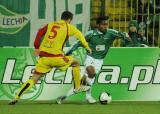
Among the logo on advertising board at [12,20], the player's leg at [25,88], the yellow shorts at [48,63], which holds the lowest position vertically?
the player's leg at [25,88]

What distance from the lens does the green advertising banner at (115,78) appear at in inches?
586

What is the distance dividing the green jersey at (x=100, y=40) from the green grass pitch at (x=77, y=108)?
1023mm

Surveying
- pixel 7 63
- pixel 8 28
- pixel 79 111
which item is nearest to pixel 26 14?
pixel 8 28

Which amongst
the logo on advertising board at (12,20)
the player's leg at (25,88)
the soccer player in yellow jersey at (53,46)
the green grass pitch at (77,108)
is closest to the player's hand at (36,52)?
the soccer player in yellow jersey at (53,46)

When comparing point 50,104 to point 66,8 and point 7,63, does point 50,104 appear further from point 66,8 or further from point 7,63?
point 66,8

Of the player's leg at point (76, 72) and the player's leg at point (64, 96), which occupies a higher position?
the player's leg at point (76, 72)

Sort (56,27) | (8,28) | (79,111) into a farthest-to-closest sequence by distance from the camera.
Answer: (8,28) → (56,27) → (79,111)

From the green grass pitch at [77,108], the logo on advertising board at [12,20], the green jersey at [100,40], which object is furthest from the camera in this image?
the logo on advertising board at [12,20]

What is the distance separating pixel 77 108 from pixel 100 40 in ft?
6.27

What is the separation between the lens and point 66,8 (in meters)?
17.6

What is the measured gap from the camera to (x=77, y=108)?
517 inches

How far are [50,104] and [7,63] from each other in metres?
1.38

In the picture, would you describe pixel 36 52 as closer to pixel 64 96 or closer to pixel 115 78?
pixel 64 96

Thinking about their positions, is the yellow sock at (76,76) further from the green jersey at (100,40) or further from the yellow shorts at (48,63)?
the green jersey at (100,40)
